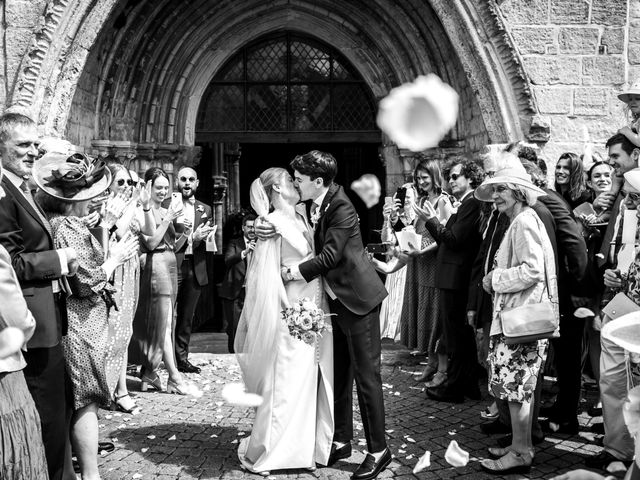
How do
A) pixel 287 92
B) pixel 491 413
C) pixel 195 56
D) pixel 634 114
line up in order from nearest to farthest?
pixel 634 114
pixel 491 413
pixel 195 56
pixel 287 92

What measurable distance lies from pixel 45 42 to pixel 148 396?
397 cm

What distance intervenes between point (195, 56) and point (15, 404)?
715 cm

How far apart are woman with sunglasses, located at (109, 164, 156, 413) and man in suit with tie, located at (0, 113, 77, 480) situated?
1.45 meters

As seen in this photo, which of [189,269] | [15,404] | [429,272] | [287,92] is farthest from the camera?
[287,92]

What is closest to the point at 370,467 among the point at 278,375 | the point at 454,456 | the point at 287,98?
the point at 454,456

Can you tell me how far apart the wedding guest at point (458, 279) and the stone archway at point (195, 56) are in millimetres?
2096

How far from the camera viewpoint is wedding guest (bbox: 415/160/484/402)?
580 cm

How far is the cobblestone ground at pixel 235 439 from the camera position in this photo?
174 inches

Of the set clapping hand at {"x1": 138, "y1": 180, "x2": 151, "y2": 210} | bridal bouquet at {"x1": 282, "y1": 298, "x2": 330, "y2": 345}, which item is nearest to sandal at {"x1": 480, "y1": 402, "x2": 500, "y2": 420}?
bridal bouquet at {"x1": 282, "y1": 298, "x2": 330, "y2": 345}

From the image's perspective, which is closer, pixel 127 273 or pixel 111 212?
pixel 111 212

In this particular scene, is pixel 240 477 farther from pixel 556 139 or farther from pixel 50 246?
pixel 556 139

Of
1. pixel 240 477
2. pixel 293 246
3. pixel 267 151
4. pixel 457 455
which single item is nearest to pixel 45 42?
pixel 293 246

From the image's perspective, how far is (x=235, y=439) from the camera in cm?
505

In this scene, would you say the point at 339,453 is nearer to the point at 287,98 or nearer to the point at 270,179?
the point at 270,179
